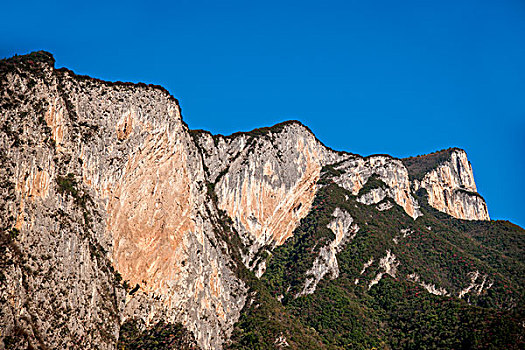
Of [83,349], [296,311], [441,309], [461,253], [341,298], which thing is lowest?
[83,349]

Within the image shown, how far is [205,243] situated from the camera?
105000 millimetres

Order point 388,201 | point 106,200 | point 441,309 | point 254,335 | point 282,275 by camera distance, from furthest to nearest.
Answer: point 388,201 < point 282,275 < point 441,309 < point 254,335 < point 106,200

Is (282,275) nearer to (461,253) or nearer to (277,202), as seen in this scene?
(277,202)

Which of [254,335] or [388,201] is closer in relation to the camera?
[254,335]

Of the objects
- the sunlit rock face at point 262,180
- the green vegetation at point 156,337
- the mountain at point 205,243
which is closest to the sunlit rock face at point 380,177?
the mountain at point 205,243

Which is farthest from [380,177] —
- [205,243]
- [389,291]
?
[205,243]

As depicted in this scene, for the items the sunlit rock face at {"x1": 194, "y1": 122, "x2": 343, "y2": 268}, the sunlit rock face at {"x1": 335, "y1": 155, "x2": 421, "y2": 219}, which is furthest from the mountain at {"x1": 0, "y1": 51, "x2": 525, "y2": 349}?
the sunlit rock face at {"x1": 335, "y1": 155, "x2": 421, "y2": 219}

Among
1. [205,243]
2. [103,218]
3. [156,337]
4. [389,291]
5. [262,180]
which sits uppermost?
[262,180]

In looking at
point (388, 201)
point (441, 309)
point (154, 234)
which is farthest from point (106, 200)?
point (388, 201)

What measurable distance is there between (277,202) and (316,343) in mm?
43081

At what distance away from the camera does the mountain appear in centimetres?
7544

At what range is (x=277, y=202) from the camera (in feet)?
456

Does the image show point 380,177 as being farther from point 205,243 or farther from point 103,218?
point 103,218

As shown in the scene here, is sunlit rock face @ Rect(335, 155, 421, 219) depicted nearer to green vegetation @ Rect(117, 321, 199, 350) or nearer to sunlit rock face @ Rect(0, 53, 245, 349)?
sunlit rock face @ Rect(0, 53, 245, 349)
